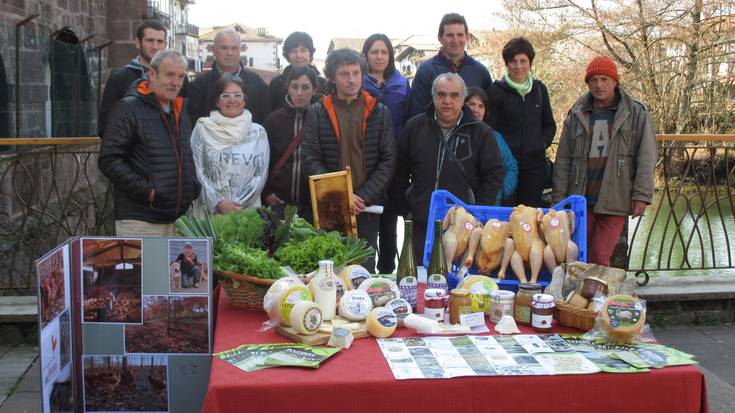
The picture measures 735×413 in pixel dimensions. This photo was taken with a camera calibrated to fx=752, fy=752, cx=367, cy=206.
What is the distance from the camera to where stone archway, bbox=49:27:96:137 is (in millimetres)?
9766

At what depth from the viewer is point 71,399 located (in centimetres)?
278

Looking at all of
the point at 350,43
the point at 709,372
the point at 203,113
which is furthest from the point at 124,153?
the point at 350,43

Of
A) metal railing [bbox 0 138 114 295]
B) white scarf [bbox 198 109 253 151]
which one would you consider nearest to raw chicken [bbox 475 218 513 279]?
white scarf [bbox 198 109 253 151]

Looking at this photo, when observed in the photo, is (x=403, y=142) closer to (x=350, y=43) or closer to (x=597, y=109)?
(x=597, y=109)

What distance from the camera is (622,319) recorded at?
8.21 ft

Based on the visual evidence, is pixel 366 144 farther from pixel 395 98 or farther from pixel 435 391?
pixel 435 391

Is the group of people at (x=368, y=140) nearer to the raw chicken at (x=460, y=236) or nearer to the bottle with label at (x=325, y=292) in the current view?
the raw chicken at (x=460, y=236)

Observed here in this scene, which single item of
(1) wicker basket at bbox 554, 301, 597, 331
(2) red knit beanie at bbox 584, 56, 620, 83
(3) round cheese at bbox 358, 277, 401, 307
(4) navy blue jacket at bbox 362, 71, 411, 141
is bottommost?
(1) wicker basket at bbox 554, 301, 597, 331

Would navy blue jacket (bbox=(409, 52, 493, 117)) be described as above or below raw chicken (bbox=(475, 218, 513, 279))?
above

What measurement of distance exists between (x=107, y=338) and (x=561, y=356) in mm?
1632

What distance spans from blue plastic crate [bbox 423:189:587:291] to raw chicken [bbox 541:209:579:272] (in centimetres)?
7

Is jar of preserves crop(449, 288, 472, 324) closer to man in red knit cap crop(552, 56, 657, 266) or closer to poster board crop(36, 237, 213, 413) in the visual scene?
poster board crop(36, 237, 213, 413)

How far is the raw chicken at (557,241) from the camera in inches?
122

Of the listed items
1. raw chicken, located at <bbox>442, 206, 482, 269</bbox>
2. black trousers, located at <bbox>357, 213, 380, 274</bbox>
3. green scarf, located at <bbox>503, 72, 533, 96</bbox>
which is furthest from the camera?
green scarf, located at <bbox>503, 72, 533, 96</bbox>
